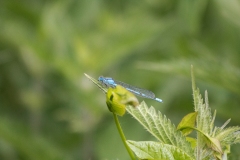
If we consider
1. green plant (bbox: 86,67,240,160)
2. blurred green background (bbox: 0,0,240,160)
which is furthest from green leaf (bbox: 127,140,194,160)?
blurred green background (bbox: 0,0,240,160)

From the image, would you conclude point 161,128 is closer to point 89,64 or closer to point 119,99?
point 119,99

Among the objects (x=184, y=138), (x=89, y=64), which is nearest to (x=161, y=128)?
(x=184, y=138)

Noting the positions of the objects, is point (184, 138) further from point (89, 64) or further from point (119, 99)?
point (89, 64)

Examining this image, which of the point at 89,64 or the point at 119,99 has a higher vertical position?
the point at 89,64

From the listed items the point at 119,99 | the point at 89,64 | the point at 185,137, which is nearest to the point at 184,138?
the point at 185,137

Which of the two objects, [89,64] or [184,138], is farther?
[89,64]

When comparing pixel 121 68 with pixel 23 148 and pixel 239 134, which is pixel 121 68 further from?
pixel 239 134

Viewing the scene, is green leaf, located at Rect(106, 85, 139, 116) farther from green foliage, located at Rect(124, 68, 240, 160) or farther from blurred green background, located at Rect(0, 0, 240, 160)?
blurred green background, located at Rect(0, 0, 240, 160)
